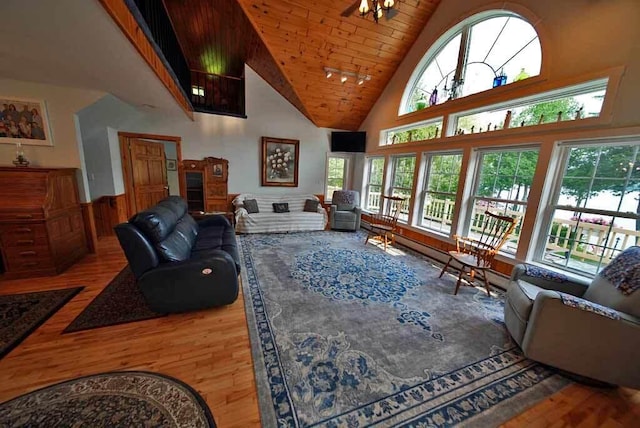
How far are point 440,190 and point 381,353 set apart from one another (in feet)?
10.4

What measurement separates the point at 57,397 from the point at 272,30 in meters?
4.70

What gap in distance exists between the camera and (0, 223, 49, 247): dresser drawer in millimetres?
2557

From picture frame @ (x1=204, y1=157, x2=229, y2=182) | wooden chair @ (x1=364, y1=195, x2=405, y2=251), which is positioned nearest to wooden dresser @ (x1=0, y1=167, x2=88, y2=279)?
picture frame @ (x1=204, y1=157, x2=229, y2=182)

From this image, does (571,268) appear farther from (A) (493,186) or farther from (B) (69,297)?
(B) (69,297)

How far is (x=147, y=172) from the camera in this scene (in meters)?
4.85

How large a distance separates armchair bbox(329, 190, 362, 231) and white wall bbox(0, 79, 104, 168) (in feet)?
14.2

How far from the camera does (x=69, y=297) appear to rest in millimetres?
2336

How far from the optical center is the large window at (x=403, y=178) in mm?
4660

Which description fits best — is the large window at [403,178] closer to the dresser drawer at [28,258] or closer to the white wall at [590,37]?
the white wall at [590,37]

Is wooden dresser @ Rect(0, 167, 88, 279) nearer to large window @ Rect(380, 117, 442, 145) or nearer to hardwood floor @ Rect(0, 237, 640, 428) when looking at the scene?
hardwood floor @ Rect(0, 237, 640, 428)

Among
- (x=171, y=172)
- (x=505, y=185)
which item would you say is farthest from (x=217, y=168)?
(x=505, y=185)

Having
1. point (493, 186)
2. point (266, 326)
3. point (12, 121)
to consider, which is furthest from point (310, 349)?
point (12, 121)

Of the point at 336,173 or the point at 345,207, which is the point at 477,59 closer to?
the point at 345,207

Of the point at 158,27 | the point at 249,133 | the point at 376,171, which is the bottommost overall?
the point at 376,171
